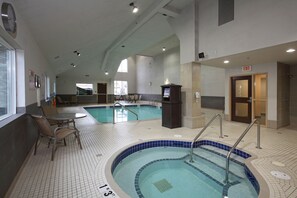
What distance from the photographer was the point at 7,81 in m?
A: 2.43

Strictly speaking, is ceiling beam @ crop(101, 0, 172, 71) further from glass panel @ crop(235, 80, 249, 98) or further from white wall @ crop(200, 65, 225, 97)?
white wall @ crop(200, 65, 225, 97)

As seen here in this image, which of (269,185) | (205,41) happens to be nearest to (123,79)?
(205,41)

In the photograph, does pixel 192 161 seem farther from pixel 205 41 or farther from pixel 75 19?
pixel 75 19

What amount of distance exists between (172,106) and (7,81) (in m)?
3.90

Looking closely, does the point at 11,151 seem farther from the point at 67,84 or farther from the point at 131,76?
the point at 131,76

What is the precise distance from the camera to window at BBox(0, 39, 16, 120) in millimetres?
2268

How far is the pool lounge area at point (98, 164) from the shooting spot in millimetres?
1834

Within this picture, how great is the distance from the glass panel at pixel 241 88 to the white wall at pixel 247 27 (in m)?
2.23

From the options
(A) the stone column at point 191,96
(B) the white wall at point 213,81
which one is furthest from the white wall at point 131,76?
(A) the stone column at point 191,96

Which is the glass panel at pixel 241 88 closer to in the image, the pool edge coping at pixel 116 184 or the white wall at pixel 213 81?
the white wall at pixel 213 81

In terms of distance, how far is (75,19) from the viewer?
347 cm

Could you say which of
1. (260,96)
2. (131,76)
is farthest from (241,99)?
(131,76)

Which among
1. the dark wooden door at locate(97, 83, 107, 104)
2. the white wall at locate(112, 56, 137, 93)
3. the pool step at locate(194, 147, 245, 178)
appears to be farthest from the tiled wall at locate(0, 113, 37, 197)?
the white wall at locate(112, 56, 137, 93)

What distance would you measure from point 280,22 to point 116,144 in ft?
13.7
